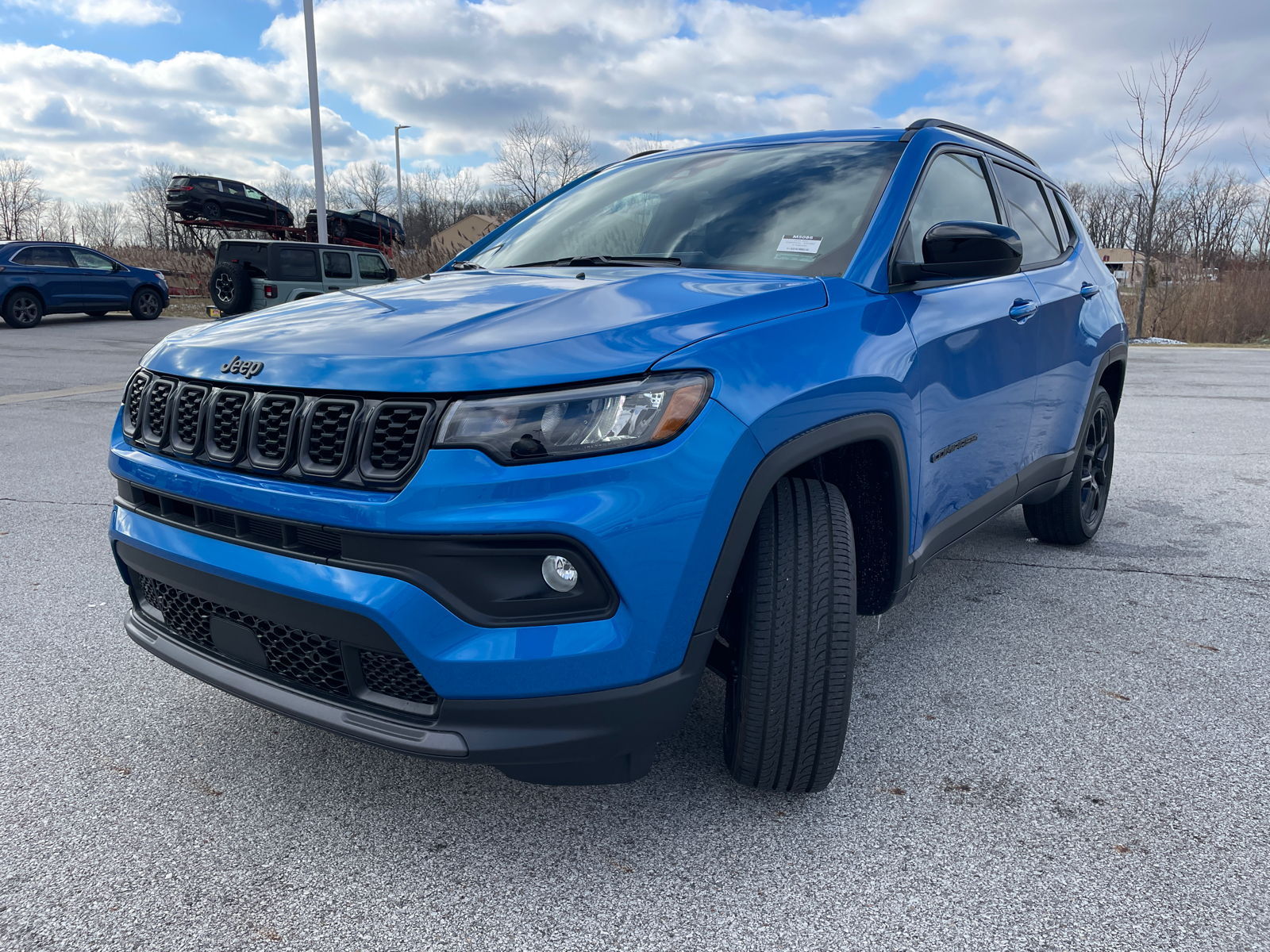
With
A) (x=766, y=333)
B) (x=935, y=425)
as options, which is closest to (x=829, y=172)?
(x=935, y=425)

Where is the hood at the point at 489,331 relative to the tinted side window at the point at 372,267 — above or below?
below

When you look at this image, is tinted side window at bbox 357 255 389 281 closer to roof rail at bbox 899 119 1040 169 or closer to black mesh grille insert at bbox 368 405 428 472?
roof rail at bbox 899 119 1040 169

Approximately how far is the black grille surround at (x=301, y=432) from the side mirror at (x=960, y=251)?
1440mm

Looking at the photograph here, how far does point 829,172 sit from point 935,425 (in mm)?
875

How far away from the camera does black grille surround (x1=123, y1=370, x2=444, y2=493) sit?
1735 millimetres

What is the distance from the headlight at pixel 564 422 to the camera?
66.9 inches

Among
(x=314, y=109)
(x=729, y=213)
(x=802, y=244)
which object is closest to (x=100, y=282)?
(x=314, y=109)

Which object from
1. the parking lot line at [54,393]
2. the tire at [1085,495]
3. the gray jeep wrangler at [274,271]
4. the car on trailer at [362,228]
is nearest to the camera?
the tire at [1085,495]

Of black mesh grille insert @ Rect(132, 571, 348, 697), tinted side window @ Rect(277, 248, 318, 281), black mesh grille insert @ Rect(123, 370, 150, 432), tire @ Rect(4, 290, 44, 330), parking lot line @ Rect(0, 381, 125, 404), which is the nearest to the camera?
black mesh grille insert @ Rect(132, 571, 348, 697)

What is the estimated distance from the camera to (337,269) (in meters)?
16.6

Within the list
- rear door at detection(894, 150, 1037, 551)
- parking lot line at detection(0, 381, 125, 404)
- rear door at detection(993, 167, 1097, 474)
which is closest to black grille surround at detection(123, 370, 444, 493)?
rear door at detection(894, 150, 1037, 551)

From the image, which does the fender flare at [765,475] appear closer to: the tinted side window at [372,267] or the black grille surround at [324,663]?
the black grille surround at [324,663]

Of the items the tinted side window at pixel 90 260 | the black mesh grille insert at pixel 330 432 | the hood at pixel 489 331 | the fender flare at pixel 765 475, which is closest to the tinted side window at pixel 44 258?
the tinted side window at pixel 90 260

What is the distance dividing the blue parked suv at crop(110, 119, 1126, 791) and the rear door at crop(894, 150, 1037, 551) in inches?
0.9
